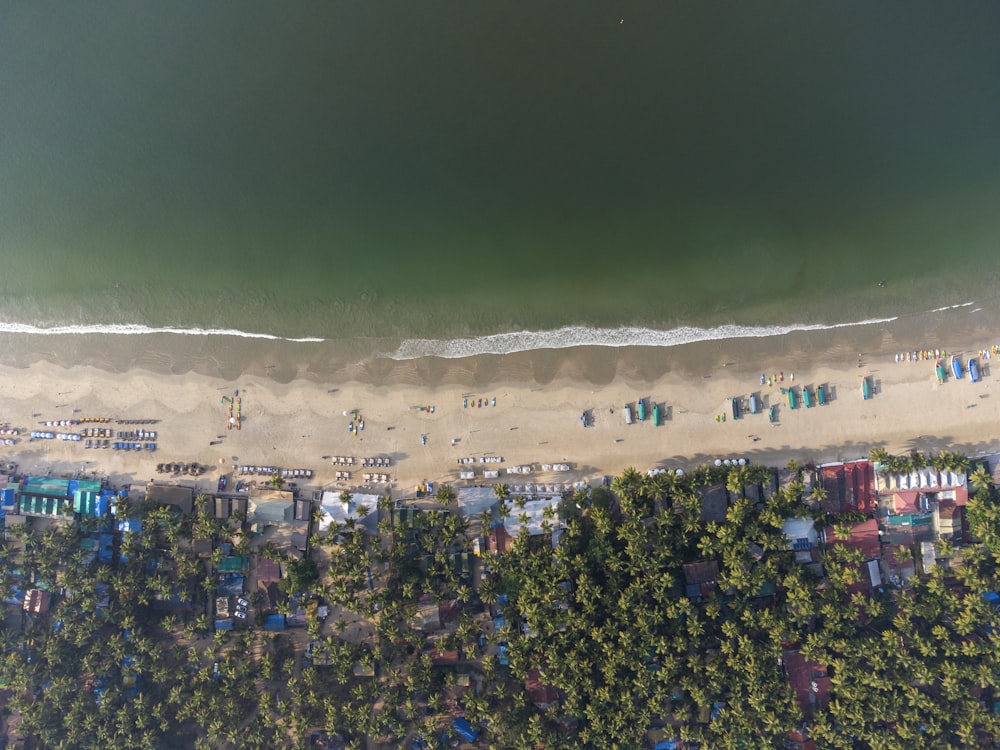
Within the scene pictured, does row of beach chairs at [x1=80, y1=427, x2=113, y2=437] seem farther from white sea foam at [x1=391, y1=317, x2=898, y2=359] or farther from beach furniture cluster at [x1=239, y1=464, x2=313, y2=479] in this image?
white sea foam at [x1=391, y1=317, x2=898, y2=359]

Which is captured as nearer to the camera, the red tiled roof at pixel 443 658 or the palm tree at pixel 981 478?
the palm tree at pixel 981 478

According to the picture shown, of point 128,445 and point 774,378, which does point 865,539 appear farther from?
point 128,445

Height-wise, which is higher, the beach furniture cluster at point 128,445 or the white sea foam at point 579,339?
the white sea foam at point 579,339

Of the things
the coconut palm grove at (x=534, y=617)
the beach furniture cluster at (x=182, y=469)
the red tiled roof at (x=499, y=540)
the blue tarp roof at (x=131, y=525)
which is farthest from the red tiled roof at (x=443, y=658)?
the blue tarp roof at (x=131, y=525)

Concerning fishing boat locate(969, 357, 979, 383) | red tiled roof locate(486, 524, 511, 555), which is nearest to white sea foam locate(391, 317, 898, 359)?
fishing boat locate(969, 357, 979, 383)

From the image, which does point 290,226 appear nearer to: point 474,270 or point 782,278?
point 474,270

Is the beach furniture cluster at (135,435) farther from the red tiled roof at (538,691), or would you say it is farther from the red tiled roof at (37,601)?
the red tiled roof at (538,691)
